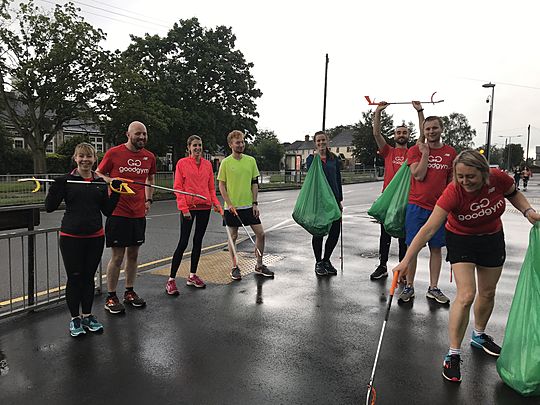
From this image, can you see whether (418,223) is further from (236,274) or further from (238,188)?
(236,274)

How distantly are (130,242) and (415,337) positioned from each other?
2900mm

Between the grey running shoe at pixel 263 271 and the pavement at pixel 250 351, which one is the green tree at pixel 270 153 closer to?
the grey running shoe at pixel 263 271

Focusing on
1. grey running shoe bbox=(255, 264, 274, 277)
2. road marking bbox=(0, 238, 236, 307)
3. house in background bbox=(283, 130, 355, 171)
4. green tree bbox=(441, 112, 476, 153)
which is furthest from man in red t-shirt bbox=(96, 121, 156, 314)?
green tree bbox=(441, 112, 476, 153)

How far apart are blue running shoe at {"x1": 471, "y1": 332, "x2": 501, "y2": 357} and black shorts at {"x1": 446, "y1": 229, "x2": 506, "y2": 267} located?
2.51ft

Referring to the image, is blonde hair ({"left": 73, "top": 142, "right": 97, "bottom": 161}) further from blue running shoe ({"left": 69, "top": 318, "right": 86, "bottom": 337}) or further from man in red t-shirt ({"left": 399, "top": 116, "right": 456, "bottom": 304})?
man in red t-shirt ({"left": 399, "top": 116, "right": 456, "bottom": 304})

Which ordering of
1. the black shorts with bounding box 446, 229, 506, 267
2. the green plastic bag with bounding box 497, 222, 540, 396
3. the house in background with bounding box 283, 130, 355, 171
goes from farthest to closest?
the house in background with bounding box 283, 130, 355, 171, the black shorts with bounding box 446, 229, 506, 267, the green plastic bag with bounding box 497, 222, 540, 396

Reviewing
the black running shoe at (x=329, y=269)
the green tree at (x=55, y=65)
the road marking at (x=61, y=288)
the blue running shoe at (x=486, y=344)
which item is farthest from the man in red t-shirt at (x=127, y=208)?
the green tree at (x=55, y=65)

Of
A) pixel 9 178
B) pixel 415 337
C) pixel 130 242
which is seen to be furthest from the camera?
pixel 9 178

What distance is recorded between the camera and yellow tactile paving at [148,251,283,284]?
5.81m

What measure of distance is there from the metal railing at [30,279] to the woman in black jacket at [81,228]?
77 cm

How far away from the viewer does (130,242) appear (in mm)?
4355

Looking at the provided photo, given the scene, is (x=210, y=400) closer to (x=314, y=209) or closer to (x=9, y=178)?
(x=314, y=209)

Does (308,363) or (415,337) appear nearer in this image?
(308,363)

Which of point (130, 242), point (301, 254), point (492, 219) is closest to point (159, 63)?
point (301, 254)
